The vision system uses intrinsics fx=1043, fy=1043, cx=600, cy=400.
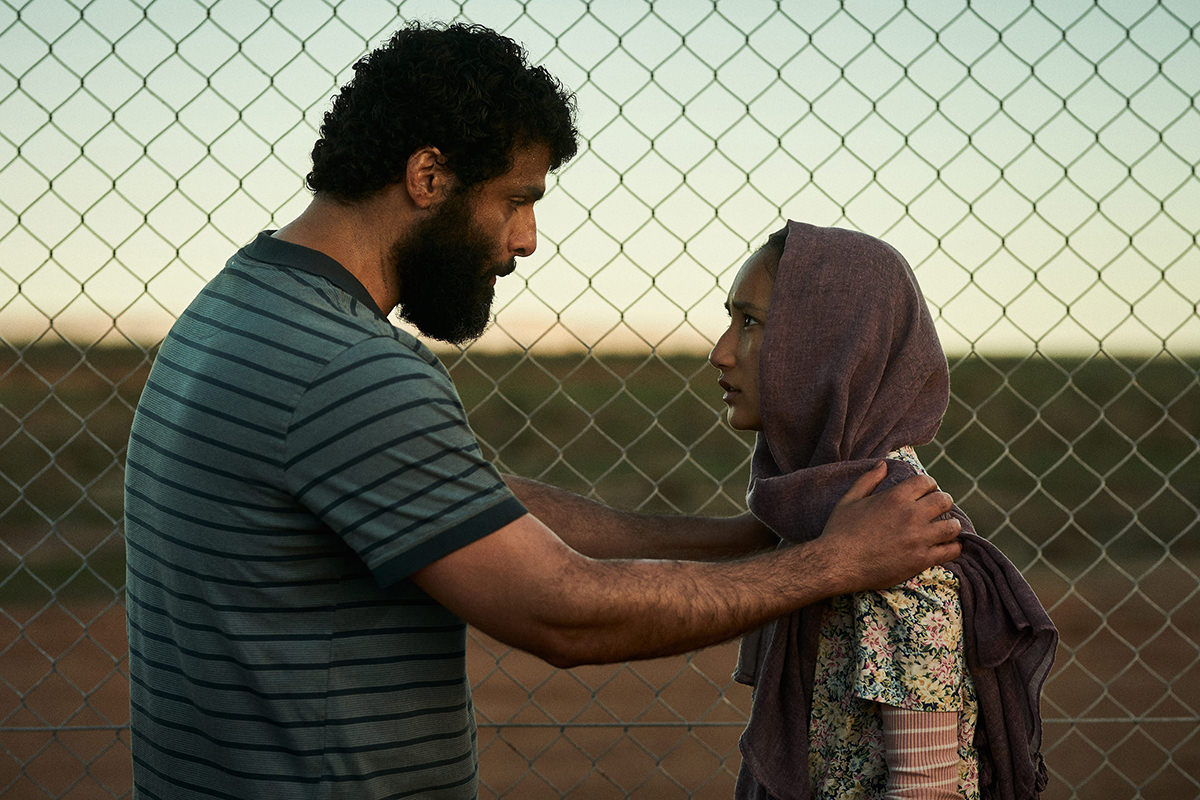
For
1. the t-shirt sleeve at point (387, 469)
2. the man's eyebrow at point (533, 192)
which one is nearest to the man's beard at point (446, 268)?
the man's eyebrow at point (533, 192)

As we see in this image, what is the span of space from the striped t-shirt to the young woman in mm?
608

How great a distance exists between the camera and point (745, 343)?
6.52ft

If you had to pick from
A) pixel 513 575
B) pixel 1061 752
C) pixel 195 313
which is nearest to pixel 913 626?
pixel 513 575

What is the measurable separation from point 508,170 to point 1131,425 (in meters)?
20.7

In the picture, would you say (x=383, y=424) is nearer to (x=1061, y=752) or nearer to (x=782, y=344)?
(x=782, y=344)

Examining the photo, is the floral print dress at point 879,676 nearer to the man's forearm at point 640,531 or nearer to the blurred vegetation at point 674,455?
the man's forearm at point 640,531

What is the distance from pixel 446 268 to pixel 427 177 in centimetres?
17

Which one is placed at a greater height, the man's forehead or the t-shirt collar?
the man's forehead

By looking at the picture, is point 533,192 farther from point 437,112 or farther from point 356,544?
point 356,544

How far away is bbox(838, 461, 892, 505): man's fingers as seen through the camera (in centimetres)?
180

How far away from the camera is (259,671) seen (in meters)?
1.59

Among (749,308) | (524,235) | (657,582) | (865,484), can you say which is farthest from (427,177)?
(865,484)

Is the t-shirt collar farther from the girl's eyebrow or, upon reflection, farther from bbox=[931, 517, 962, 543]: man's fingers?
bbox=[931, 517, 962, 543]: man's fingers

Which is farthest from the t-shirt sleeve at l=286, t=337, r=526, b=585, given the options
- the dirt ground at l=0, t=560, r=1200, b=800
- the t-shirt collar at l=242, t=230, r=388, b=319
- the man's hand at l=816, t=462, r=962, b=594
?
the dirt ground at l=0, t=560, r=1200, b=800
